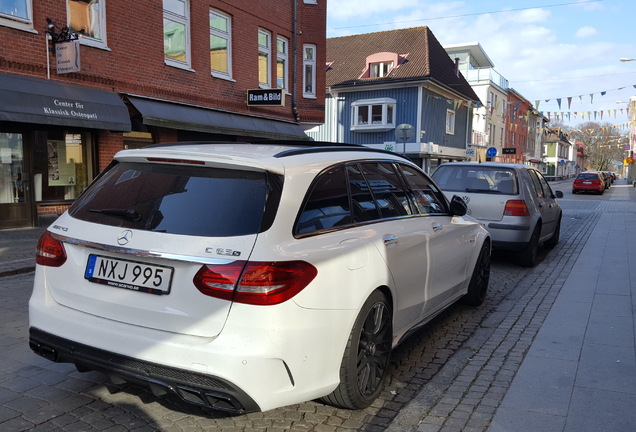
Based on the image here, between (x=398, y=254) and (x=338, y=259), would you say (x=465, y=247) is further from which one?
(x=338, y=259)

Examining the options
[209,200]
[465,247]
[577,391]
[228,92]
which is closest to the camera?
[209,200]

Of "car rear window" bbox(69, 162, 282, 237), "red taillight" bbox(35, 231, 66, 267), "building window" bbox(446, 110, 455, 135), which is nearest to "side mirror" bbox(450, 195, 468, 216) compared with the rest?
"car rear window" bbox(69, 162, 282, 237)

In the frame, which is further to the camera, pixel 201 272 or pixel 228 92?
pixel 228 92

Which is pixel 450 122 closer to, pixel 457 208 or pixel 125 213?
pixel 457 208

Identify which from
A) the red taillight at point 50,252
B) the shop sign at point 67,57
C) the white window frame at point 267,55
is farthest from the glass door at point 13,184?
the red taillight at point 50,252

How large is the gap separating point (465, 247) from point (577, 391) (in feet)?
5.75

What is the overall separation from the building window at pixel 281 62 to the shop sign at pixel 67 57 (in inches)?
350

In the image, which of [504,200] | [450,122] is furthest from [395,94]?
[504,200]

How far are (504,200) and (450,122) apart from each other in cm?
2849

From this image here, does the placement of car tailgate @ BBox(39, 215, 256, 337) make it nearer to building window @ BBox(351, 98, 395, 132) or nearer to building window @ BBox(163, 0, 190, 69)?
building window @ BBox(163, 0, 190, 69)

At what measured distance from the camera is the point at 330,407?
3287 mm

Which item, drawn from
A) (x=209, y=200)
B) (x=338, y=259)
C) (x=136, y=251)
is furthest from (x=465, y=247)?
(x=136, y=251)

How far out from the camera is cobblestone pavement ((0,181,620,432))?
119 inches

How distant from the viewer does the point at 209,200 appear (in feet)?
8.94
